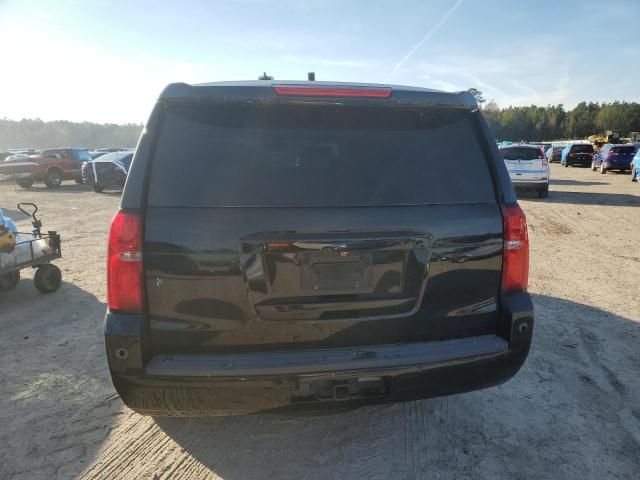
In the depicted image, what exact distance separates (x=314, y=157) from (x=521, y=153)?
14.6 metres

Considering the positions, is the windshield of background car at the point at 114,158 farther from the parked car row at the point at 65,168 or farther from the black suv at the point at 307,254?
the black suv at the point at 307,254

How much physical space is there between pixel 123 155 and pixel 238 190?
66.1 feet

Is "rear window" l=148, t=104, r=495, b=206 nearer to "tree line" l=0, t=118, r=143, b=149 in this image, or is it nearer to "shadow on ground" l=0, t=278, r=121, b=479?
"shadow on ground" l=0, t=278, r=121, b=479

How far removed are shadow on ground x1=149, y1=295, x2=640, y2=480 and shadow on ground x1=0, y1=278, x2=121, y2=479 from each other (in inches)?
20.9

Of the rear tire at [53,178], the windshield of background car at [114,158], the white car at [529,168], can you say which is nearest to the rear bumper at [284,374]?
the white car at [529,168]

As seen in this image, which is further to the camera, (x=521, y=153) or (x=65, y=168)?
(x=65, y=168)

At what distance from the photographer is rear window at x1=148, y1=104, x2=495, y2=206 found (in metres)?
2.08

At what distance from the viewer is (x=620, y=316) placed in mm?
4699

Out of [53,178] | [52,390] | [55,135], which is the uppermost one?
[55,135]

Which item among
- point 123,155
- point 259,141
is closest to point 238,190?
point 259,141

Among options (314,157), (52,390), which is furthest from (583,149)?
(52,390)

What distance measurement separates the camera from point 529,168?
14688 mm

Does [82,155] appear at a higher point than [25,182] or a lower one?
higher

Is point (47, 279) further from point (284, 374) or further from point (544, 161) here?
point (544, 161)
